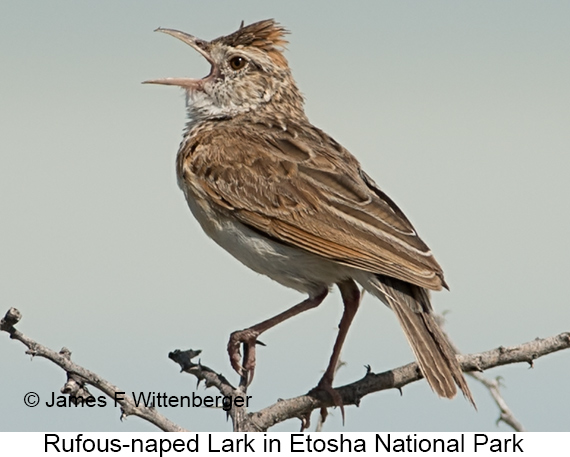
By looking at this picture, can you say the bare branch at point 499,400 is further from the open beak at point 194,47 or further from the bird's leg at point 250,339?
the open beak at point 194,47

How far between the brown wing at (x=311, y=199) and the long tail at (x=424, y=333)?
0.61ft

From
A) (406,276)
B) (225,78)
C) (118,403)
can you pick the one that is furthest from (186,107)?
(118,403)

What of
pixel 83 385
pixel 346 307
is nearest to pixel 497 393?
pixel 346 307

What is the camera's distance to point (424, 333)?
6176mm

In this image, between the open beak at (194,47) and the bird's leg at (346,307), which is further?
the open beak at (194,47)

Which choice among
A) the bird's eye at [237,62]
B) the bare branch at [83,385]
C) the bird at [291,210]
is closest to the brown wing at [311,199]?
the bird at [291,210]

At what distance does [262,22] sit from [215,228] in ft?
7.83

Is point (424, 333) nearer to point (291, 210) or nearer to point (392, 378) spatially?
point (392, 378)

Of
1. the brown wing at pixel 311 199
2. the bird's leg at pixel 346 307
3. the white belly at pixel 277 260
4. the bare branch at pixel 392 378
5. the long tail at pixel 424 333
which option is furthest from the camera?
the bird's leg at pixel 346 307

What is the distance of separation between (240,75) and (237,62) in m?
0.12

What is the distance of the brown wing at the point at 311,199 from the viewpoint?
6.47 metres

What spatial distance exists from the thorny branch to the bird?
150 millimetres

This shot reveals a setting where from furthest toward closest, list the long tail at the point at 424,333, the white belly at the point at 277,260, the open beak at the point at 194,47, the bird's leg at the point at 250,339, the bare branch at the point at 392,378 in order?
1. the open beak at the point at 194,47
2. the white belly at the point at 277,260
3. the bird's leg at the point at 250,339
4. the long tail at the point at 424,333
5. the bare branch at the point at 392,378

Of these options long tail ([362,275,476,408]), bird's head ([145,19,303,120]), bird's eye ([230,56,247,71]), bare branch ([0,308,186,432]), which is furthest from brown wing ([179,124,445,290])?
bare branch ([0,308,186,432])
